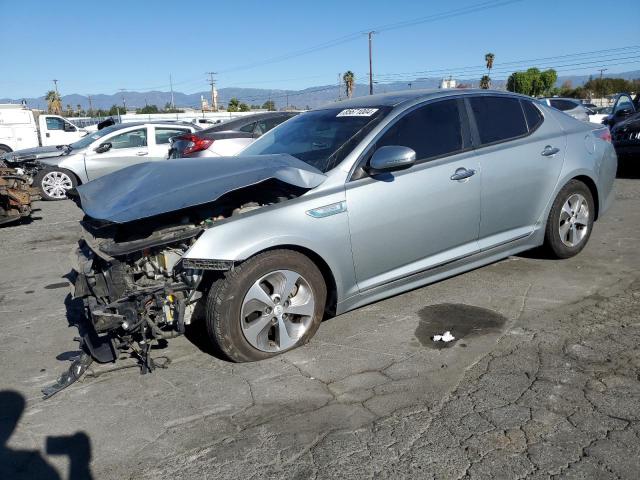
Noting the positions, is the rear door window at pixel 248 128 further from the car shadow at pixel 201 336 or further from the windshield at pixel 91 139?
the car shadow at pixel 201 336

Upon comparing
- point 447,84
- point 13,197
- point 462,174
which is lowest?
point 13,197

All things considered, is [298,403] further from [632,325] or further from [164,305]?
[632,325]

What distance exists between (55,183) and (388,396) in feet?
36.9

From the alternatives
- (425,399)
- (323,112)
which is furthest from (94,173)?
(425,399)

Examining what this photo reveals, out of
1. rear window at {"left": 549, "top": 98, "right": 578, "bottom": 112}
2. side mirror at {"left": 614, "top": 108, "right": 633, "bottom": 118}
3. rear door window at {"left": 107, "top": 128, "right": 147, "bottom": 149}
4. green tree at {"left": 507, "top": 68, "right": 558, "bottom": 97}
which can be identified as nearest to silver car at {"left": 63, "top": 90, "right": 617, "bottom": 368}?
rear door window at {"left": 107, "top": 128, "right": 147, "bottom": 149}

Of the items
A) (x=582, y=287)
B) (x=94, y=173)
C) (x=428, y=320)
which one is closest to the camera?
(x=428, y=320)

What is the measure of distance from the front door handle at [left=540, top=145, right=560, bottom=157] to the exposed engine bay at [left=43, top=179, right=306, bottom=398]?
8.17ft

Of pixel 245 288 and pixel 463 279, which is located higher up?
pixel 245 288

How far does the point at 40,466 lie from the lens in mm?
2711

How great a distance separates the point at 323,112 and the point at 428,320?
2.00 m

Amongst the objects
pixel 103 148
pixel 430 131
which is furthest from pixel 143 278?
pixel 103 148

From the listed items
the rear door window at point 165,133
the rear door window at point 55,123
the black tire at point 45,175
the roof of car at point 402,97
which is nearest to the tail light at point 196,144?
the rear door window at point 165,133

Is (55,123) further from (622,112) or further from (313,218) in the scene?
(313,218)

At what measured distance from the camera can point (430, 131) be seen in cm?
440
